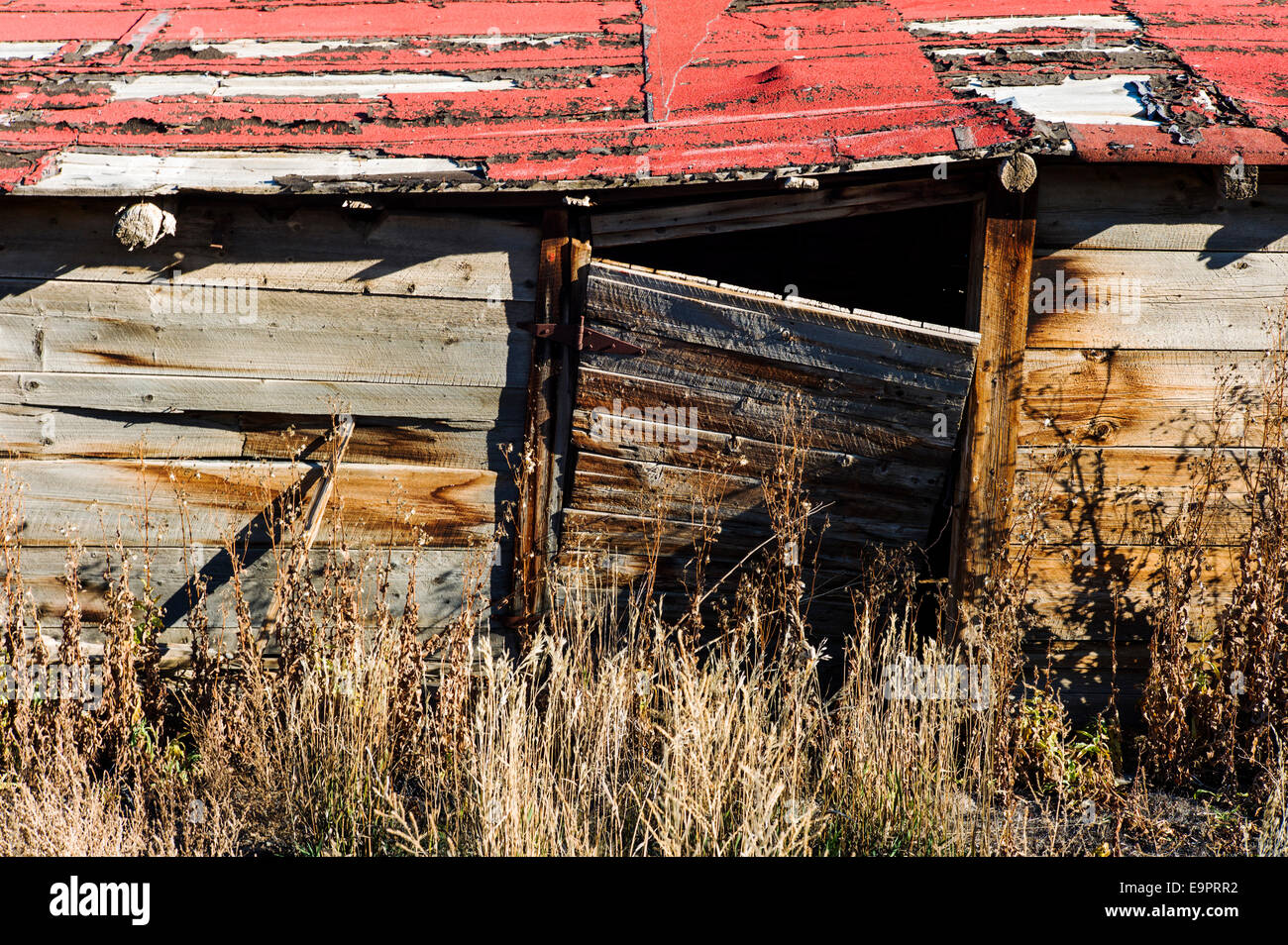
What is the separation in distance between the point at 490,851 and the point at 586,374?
1.85 metres

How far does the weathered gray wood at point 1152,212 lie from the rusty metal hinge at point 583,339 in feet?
5.70

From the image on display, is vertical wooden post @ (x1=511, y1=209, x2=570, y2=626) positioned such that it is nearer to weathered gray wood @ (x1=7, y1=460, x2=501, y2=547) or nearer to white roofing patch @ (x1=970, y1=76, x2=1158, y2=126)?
weathered gray wood @ (x1=7, y1=460, x2=501, y2=547)

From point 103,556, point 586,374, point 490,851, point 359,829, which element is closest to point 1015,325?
point 586,374

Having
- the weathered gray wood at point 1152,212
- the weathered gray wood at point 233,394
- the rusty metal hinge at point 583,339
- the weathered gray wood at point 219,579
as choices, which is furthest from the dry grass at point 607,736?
the weathered gray wood at point 1152,212

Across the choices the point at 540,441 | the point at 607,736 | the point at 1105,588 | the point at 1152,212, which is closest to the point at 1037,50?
the point at 1152,212

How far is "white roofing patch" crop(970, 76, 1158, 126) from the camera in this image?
12.5ft

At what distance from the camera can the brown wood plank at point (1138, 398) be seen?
4.02m

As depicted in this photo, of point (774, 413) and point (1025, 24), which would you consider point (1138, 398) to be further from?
point (1025, 24)

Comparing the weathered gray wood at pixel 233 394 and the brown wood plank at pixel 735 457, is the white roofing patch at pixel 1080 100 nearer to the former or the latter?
the brown wood plank at pixel 735 457

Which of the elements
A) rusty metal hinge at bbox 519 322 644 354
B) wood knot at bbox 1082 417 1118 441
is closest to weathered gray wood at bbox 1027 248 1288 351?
wood knot at bbox 1082 417 1118 441

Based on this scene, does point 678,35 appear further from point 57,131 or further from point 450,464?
point 57,131

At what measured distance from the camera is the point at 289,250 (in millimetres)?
3955

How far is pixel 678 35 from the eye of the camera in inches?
187

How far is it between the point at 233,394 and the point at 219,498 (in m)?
0.45
